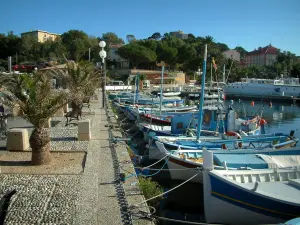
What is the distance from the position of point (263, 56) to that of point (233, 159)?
13977 cm

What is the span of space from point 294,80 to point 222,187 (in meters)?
68.5

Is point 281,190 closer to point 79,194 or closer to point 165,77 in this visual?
point 79,194

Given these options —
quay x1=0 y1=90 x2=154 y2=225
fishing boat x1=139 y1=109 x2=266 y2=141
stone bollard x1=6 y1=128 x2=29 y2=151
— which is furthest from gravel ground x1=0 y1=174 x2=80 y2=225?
fishing boat x1=139 y1=109 x2=266 y2=141

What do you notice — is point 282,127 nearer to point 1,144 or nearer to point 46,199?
point 1,144

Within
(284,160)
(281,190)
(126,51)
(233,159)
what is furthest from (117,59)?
(281,190)

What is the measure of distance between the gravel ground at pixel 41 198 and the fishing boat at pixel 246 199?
368 centimetres

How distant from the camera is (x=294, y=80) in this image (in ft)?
232

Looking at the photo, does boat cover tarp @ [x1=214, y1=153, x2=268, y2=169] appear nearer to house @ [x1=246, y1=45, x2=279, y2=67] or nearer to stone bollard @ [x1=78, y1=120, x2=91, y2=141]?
stone bollard @ [x1=78, y1=120, x2=91, y2=141]

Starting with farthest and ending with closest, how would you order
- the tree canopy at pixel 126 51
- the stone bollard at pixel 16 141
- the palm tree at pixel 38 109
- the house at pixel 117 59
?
the house at pixel 117 59, the tree canopy at pixel 126 51, the stone bollard at pixel 16 141, the palm tree at pixel 38 109

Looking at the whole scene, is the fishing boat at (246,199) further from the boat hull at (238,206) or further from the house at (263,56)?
the house at (263,56)

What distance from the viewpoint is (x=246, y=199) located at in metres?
8.91

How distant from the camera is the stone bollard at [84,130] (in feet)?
45.0

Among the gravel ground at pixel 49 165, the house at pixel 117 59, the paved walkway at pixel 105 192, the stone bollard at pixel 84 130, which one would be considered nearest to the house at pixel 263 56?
the house at pixel 117 59

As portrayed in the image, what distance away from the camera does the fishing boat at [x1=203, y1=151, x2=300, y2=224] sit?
868 cm
